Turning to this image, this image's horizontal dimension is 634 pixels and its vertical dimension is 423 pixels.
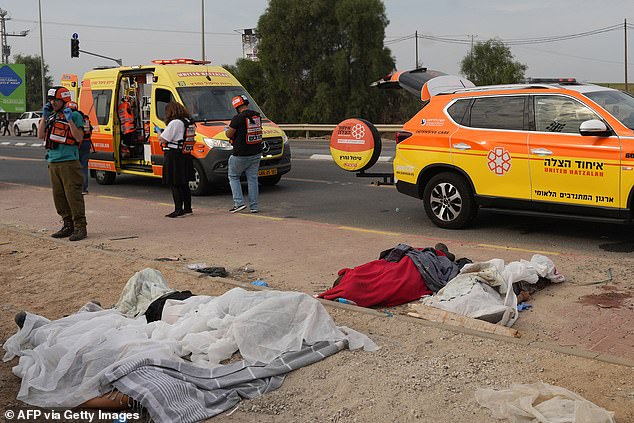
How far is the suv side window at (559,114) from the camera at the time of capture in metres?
9.07

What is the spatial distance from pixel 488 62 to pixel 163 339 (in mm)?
57302

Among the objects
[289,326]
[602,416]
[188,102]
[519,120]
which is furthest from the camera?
[188,102]

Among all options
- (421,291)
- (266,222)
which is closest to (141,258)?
(266,222)

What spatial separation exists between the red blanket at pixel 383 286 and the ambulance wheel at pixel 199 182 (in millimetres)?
8152

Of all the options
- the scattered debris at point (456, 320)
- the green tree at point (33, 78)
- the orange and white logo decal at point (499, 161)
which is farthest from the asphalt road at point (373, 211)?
the green tree at point (33, 78)

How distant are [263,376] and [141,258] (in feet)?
13.9

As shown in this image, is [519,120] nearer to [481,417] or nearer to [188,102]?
[481,417]

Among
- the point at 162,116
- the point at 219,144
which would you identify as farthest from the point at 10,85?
the point at 219,144

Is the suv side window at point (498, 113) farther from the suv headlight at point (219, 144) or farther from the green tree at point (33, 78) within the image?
the green tree at point (33, 78)

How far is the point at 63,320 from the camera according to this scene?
5.72 m

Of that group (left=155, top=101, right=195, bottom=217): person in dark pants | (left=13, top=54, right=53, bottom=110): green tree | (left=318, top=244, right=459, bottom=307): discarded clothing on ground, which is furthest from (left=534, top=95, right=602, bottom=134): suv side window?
(left=13, top=54, right=53, bottom=110): green tree

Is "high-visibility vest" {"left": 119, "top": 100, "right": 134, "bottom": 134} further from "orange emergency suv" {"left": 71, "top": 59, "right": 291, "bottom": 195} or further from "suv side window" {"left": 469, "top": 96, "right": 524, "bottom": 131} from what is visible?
"suv side window" {"left": 469, "top": 96, "right": 524, "bottom": 131}

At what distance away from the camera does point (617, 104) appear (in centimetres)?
923

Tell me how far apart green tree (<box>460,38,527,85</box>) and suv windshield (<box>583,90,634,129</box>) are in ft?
162
